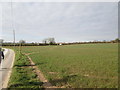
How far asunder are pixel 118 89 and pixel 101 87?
2.37 ft

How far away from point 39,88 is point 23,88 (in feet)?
2.42

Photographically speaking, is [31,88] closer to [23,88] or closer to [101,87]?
[23,88]

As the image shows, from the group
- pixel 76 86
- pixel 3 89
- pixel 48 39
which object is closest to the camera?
pixel 3 89

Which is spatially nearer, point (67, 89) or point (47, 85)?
point (67, 89)

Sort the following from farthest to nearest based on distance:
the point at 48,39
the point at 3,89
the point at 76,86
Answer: the point at 48,39, the point at 76,86, the point at 3,89

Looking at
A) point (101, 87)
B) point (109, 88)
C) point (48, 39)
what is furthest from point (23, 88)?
point (48, 39)

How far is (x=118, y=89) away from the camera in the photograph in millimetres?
4766

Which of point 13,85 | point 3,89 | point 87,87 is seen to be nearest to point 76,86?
point 87,87

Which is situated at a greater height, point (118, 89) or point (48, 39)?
point (48, 39)

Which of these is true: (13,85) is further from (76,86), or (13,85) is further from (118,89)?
(118,89)

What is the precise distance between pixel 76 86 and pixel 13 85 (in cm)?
305

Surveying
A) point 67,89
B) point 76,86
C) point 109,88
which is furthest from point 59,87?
point 109,88

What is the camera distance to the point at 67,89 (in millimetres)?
4758

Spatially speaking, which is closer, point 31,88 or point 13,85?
point 31,88
